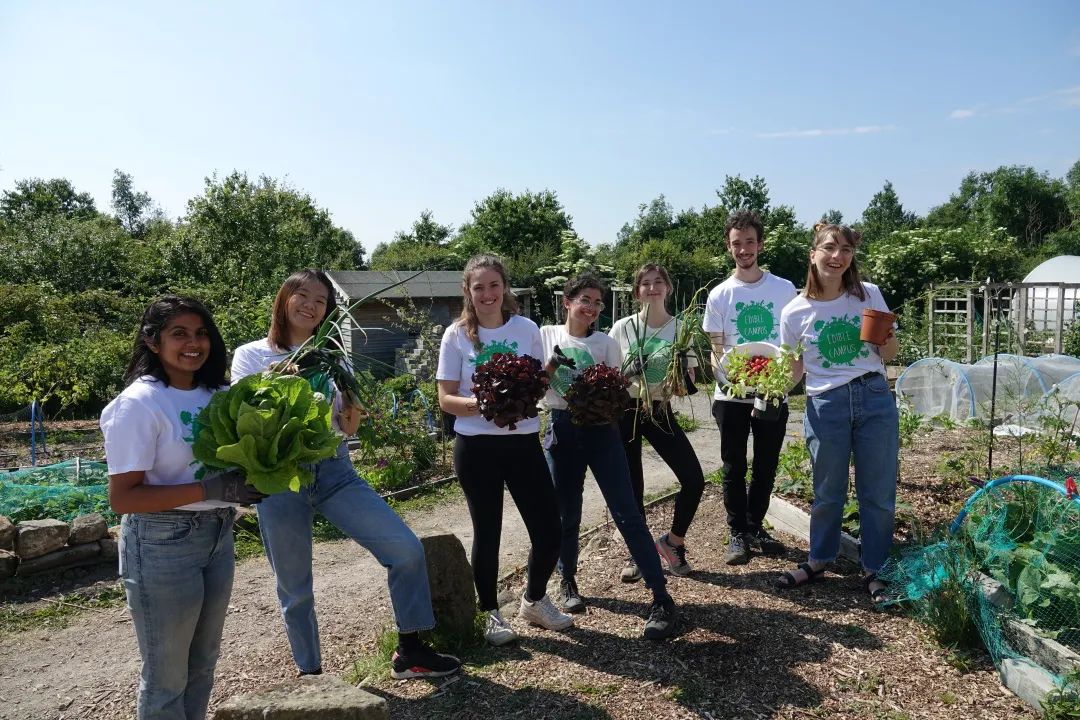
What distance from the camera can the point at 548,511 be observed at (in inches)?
135

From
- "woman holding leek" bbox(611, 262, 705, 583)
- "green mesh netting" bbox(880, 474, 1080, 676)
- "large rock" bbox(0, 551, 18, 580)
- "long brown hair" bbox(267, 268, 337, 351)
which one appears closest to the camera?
"green mesh netting" bbox(880, 474, 1080, 676)

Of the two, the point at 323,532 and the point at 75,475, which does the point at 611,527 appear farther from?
the point at 75,475

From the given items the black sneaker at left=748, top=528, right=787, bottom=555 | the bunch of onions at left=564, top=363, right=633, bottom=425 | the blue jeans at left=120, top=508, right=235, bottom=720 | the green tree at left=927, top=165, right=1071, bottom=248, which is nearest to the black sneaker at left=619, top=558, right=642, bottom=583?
the black sneaker at left=748, top=528, right=787, bottom=555

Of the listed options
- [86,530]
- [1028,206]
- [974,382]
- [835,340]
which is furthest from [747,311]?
[1028,206]

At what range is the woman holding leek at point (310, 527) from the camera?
9.89 feet

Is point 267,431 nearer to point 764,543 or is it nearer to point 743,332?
point 743,332

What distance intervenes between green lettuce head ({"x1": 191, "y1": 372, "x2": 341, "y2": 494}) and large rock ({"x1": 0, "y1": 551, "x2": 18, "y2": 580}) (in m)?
4.13

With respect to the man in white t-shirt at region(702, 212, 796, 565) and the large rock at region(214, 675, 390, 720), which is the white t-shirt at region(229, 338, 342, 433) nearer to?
the large rock at region(214, 675, 390, 720)

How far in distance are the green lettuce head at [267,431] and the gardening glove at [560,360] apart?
134 centimetres

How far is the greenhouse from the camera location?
8305 millimetres

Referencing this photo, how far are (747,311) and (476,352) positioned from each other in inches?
73.0

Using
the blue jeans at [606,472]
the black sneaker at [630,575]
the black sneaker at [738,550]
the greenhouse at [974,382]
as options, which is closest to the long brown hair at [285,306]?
the blue jeans at [606,472]

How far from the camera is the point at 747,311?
4363mm

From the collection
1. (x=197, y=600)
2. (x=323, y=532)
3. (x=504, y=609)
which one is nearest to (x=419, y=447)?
(x=323, y=532)
